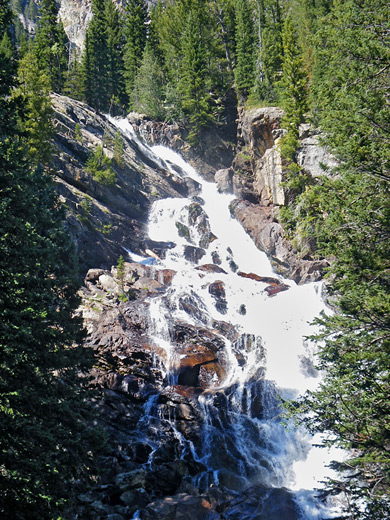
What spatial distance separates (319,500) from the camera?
15.8m

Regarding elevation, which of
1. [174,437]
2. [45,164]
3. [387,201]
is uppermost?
[45,164]

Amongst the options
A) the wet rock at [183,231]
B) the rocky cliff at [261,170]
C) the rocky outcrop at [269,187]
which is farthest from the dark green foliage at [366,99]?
the wet rock at [183,231]

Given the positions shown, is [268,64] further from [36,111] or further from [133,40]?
[133,40]

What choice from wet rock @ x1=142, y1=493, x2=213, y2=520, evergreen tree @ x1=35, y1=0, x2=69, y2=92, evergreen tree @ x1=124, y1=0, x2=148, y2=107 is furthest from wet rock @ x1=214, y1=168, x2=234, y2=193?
wet rock @ x1=142, y1=493, x2=213, y2=520

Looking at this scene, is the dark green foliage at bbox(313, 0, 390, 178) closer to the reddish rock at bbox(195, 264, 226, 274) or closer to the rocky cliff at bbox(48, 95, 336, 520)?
the rocky cliff at bbox(48, 95, 336, 520)

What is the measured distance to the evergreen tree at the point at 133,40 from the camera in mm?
58969

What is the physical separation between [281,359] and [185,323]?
21.9 feet

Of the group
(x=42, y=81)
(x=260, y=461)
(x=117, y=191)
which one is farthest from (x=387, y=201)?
(x=117, y=191)

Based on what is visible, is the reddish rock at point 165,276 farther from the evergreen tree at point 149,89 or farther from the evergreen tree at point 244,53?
the evergreen tree at point 149,89

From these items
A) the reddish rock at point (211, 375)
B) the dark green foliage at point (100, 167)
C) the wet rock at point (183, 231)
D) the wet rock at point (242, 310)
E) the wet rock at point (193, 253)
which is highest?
the dark green foliage at point (100, 167)

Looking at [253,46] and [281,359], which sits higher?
[253,46]

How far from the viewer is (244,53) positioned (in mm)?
47250

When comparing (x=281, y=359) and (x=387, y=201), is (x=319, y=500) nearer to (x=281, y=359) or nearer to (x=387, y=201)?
(x=281, y=359)

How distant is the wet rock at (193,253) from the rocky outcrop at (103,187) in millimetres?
2328
